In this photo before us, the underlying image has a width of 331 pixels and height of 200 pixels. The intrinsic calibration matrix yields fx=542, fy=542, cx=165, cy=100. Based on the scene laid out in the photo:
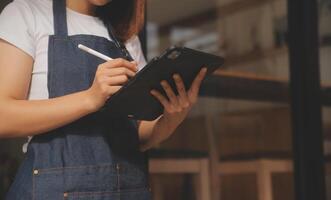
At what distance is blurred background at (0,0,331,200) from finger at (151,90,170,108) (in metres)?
0.50

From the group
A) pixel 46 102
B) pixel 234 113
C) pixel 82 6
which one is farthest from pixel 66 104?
pixel 234 113

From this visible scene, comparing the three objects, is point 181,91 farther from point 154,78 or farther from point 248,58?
point 248,58

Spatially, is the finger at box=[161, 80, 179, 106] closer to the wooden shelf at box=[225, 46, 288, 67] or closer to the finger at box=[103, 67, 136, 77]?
the finger at box=[103, 67, 136, 77]

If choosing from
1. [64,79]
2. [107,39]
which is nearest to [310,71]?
[107,39]

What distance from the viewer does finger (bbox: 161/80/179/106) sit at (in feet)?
3.10

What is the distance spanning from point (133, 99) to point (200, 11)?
8.20ft

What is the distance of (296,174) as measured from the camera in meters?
1.94

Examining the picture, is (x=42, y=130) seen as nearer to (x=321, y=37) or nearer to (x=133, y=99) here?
(x=133, y=99)

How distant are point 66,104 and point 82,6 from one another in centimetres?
26

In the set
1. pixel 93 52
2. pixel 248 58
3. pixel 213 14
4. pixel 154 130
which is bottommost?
pixel 154 130

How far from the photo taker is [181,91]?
3.24 ft

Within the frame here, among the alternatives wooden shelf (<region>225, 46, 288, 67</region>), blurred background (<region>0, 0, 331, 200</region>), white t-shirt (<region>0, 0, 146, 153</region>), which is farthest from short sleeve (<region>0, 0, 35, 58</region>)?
wooden shelf (<region>225, 46, 288, 67</region>)

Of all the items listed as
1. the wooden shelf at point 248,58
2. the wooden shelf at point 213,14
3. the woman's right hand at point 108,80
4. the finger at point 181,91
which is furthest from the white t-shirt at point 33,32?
the wooden shelf at point 213,14

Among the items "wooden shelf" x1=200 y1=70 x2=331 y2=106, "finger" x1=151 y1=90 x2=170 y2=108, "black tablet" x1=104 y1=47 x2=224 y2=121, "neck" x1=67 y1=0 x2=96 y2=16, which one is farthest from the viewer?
"wooden shelf" x1=200 y1=70 x2=331 y2=106
